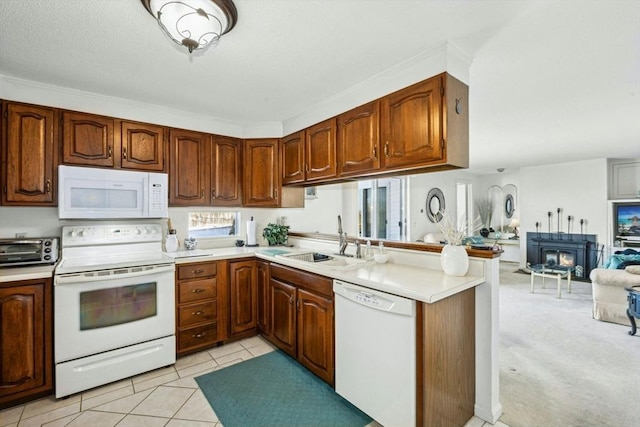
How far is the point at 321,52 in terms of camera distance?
79.4 inches

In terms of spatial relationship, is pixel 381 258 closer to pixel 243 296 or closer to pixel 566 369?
pixel 243 296

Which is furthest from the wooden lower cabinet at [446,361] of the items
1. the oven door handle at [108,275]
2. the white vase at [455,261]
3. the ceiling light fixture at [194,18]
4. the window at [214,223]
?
the window at [214,223]

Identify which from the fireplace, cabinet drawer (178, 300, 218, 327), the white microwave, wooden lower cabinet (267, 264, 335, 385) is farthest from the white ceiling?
the fireplace

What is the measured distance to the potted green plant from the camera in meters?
3.66

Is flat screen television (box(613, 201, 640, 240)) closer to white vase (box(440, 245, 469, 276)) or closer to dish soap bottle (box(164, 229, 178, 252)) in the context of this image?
white vase (box(440, 245, 469, 276))

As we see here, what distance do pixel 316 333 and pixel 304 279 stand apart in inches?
16.6

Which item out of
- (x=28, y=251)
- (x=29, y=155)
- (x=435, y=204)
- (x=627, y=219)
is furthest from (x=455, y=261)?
(x=627, y=219)

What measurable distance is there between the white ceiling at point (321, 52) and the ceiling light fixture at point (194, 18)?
0.09m

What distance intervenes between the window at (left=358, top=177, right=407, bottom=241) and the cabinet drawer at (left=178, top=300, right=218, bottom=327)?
3107 millimetres

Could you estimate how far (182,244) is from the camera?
10.9 ft

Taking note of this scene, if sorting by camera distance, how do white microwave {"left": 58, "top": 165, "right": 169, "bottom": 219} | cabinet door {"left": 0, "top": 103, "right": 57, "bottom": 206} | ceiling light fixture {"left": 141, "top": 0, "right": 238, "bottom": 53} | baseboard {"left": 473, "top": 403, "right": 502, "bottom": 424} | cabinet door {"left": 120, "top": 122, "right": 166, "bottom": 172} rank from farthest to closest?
cabinet door {"left": 120, "top": 122, "right": 166, "bottom": 172}, white microwave {"left": 58, "top": 165, "right": 169, "bottom": 219}, cabinet door {"left": 0, "top": 103, "right": 57, "bottom": 206}, baseboard {"left": 473, "top": 403, "right": 502, "bottom": 424}, ceiling light fixture {"left": 141, "top": 0, "right": 238, "bottom": 53}

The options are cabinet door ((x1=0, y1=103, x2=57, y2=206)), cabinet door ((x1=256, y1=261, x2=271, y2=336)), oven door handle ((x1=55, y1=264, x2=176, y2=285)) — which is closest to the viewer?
oven door handle ((x1=55, y1=264, x2=176, y2=285))

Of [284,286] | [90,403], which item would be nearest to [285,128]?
[284,286]

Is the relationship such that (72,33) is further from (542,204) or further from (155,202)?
(542,204)
